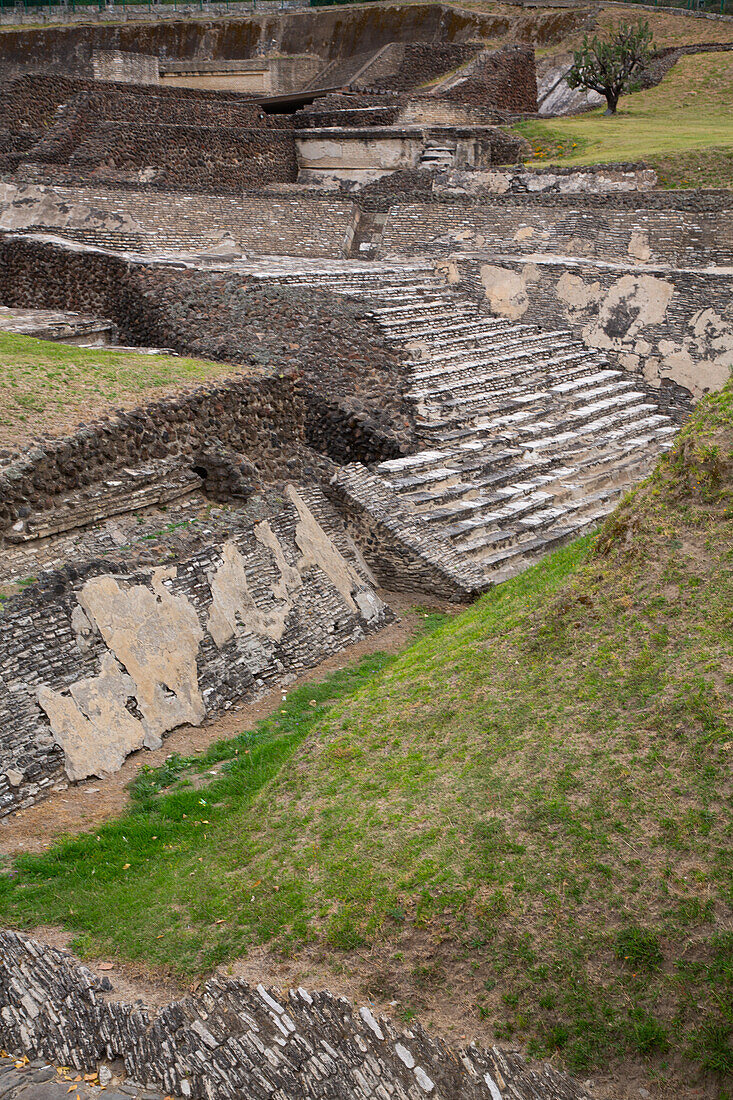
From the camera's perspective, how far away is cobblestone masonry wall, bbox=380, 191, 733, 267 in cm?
1238

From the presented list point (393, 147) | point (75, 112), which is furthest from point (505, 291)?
point (75, 112)

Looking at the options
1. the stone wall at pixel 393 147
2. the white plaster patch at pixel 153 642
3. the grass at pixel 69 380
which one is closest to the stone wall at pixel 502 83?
the stone wall at pixel 393 147

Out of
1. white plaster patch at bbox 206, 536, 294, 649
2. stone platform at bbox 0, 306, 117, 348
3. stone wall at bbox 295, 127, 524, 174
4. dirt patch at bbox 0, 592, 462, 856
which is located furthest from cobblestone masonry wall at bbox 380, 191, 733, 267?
white plaster patch at bbox 206, 536, 294, 649

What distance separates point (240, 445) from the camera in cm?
841

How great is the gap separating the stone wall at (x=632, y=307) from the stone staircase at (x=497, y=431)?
12.6 inches

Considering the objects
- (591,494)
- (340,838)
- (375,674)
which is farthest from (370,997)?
(591,494)

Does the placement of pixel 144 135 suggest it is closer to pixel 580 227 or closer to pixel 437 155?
pixel 437 155

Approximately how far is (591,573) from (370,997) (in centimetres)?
299

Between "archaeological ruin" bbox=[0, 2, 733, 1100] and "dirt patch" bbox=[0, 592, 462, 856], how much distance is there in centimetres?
9

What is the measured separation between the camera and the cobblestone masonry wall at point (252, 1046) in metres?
3.62

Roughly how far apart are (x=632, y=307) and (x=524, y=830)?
9999 mm

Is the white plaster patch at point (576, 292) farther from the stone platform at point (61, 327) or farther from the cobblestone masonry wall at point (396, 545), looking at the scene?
the stone platform at point (61, 327)

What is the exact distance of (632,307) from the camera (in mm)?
12609

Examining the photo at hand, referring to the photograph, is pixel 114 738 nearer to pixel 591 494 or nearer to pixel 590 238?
pixel 591 494
